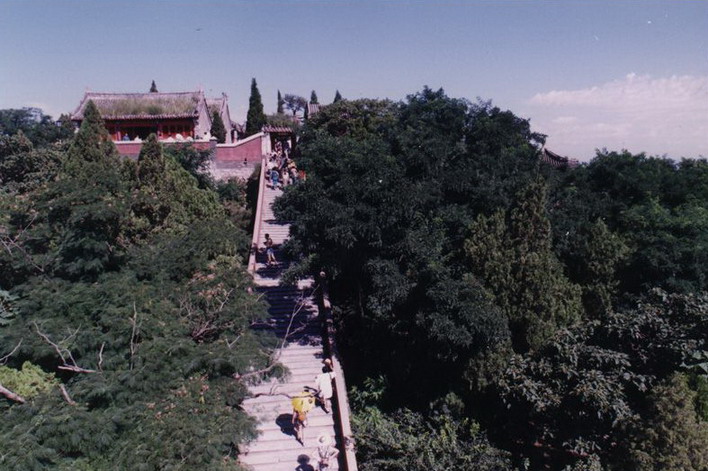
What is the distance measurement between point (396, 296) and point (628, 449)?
4843 mm

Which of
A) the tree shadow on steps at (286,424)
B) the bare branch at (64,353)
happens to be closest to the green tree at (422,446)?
the tree shadow on steps at (286,424)

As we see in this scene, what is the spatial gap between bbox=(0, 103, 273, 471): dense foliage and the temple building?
43.4ft

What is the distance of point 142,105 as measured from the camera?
83.9ft

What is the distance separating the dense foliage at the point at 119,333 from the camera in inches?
259

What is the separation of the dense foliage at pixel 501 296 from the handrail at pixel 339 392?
35 cm

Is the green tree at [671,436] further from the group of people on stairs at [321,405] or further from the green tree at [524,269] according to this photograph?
the group of people on stairs at [321,405]

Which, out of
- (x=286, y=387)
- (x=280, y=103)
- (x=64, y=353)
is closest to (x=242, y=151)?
(x=286, y=387)

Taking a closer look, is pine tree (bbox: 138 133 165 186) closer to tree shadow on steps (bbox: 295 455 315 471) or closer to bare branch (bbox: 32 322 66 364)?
bare branch (bbox: 32 322 66 364)

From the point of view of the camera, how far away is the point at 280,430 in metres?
9.84

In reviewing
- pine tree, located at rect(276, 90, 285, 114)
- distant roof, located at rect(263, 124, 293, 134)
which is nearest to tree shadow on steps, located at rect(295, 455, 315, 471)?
distant roof, located at rect(263, 124, 293, 134)

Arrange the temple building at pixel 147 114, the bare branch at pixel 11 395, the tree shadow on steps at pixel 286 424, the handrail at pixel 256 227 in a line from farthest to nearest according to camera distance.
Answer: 1. the temple building at pixel 147 114
2. the handrail at pixel 256 227
3. the tree shadow on steps at pixel 286 424
4. the bare branch at pixel 11 395

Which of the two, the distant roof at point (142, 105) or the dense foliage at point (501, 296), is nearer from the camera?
the dense foliage at point (501, 296)

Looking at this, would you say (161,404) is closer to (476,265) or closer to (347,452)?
(347,452)

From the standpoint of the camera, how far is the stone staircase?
9.20 metres
